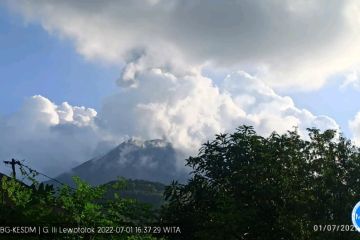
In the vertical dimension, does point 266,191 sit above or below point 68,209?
above

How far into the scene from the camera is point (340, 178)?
42.4 metres

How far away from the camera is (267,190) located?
3706 cm

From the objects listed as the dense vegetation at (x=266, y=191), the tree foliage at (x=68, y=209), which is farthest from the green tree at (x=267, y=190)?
the tree foliage at (x=68, y=209)

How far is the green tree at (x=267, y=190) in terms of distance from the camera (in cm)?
3565

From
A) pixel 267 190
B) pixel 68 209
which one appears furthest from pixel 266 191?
pixel 68 209

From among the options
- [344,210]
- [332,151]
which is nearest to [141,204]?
[344,210]

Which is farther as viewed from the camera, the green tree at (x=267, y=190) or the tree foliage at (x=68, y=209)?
the green tree at (x=267, y=190)

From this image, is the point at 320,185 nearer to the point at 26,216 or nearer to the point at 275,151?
the point at 275,151
